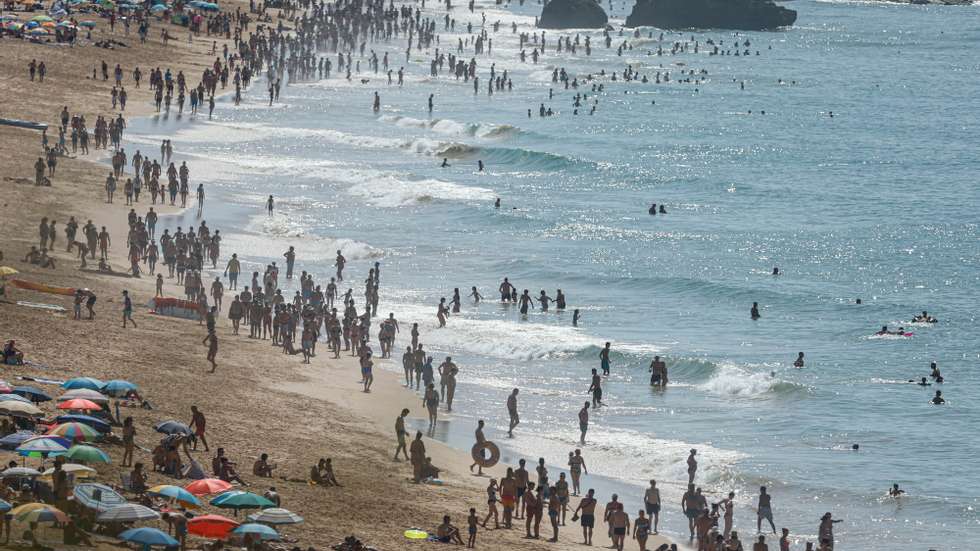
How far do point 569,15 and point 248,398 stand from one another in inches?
3397

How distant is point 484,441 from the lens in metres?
25.5

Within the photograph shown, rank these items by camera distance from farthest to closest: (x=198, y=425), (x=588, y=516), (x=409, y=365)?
1. (x=409, y=365)
2. (x=198, y=425)
3. (x=588, y=516)

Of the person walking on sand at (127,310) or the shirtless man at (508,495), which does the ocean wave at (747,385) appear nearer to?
the shirtless man at (508,495)

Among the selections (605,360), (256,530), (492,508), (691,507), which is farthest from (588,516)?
(605,360)

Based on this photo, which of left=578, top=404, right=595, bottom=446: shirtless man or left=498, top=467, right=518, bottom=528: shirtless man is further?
left=578, top=404, right=595, bottom=446: shirtless man

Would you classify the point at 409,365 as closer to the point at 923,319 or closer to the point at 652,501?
the point at 652,501

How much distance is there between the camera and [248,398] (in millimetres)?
27156

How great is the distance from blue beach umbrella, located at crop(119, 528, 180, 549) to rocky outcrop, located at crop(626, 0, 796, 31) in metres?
102

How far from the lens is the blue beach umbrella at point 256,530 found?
58.1 feet

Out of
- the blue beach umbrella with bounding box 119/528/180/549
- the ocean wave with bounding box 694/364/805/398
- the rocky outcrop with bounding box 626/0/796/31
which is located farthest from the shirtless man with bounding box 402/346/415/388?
the rocky outcrop with bounding box 626/0/796/31

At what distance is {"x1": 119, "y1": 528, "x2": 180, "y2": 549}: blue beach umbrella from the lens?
16.7 m

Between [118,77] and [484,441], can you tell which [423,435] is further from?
[118,77]

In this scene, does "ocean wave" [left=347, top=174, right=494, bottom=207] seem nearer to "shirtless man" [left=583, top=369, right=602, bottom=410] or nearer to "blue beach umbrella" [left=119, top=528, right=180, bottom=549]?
"shirtless man" [left=583, top=369, right=602, bottom=410]

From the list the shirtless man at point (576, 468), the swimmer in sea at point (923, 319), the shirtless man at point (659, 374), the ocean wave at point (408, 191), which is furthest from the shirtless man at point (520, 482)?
the ocean wave at point (408, 191)
